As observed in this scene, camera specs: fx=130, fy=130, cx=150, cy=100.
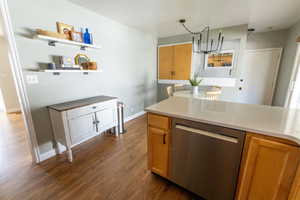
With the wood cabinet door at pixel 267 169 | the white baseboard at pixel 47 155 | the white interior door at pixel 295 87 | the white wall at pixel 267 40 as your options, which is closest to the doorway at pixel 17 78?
the white baseboard at pixel 47 155

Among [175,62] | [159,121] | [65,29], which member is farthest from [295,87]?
[65,29]

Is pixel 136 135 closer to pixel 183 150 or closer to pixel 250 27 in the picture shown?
pixel 183 150

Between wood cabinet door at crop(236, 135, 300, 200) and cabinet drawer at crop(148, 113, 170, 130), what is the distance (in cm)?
70

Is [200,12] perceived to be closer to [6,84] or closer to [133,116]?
[133,116]

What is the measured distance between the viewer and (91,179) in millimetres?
1676

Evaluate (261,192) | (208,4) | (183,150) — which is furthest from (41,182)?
(208,4)

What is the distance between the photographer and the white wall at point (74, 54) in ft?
5.84

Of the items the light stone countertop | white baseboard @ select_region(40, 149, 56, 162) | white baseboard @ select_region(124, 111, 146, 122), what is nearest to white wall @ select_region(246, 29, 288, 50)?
the light stone countertop

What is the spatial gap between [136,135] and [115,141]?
0.46 m

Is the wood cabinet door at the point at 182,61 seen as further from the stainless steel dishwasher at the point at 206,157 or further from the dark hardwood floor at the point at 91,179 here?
the stainless steel dishwasher at the point at 206,157

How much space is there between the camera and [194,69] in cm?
414

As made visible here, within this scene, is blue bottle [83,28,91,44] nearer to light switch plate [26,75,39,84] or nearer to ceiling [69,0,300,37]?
ceiling [69,0,300,37]

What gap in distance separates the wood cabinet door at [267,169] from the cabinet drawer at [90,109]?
2.08 meters

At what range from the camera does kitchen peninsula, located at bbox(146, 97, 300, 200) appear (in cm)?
93
